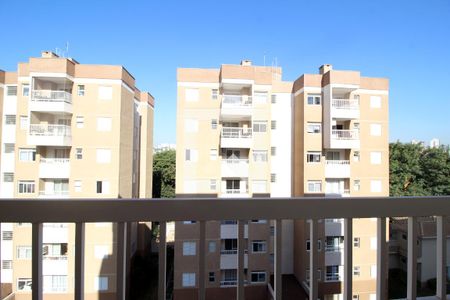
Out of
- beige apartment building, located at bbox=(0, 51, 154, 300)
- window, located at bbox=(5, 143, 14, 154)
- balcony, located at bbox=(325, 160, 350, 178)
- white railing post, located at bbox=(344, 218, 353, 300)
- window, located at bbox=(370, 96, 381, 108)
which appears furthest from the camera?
window, located at bbox=(370, 96, 381, 108)

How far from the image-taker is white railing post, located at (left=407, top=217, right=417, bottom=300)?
2.67ft

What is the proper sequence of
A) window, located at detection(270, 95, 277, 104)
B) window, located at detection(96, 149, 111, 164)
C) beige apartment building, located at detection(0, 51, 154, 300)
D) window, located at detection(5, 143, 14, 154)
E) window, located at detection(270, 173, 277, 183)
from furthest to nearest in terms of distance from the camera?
window, located at detection(270, 95, 277, 104)
window, located at detection(270, 173, 277, 183)
window, located at detection(5, 143, 14, 154)
window, located at detection(96, 149, 111, 164)
beige apartment building, located at detection(0, 51, 154, 300)

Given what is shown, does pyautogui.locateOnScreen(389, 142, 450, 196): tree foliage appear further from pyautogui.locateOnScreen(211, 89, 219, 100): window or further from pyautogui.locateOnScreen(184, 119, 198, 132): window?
pyautogui.locateOnScreen(184, 119, 198, 132): window

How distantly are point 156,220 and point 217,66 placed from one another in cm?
828

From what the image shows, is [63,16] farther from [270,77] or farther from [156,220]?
[270,77]

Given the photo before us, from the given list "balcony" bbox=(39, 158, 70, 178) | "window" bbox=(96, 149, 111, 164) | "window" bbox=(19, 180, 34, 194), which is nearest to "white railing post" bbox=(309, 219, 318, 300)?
"window" bbox=(96, 149, 111, 164)

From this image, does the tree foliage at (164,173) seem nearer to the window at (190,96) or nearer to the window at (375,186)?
the window at (190,96)

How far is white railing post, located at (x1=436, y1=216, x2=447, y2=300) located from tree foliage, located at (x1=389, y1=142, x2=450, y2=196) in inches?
272

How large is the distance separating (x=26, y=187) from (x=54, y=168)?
927 millimetres

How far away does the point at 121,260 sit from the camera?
717 mm

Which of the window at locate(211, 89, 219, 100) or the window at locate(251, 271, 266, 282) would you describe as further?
the window at locate(211, 89, 219, 100)

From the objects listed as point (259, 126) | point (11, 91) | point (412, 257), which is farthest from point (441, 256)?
point (11, 91)

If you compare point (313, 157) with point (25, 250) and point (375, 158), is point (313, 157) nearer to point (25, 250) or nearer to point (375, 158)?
point (375, 158)

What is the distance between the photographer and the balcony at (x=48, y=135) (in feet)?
24.4
